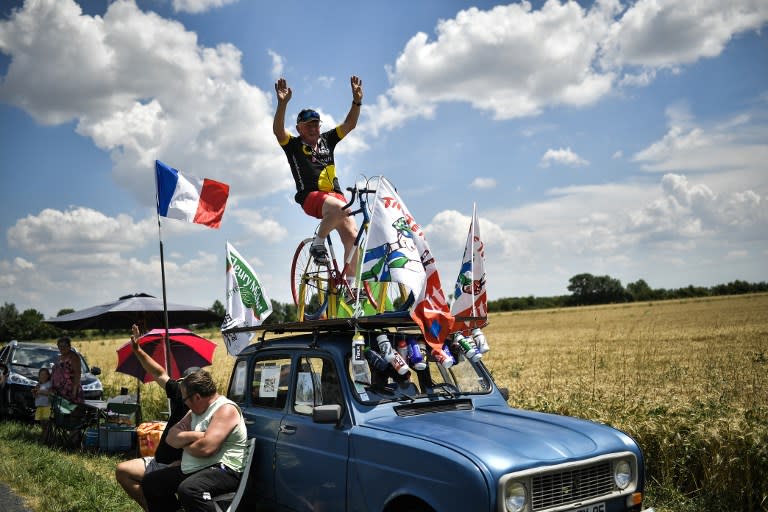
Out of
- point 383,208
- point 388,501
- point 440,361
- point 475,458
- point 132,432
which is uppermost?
point 383,208

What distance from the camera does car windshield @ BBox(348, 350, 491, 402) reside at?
477 cm

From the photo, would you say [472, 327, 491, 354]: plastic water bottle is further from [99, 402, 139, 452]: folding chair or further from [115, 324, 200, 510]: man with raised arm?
[99, 402, 139, 452]: folding chair

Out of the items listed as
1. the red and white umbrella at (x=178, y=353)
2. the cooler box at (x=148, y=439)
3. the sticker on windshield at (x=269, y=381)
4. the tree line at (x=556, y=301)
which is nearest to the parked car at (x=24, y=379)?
the red and white umbrella at (x=178, y=353)

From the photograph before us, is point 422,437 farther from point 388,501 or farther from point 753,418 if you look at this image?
point 753,418

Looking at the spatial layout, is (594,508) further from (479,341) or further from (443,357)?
(479,341)

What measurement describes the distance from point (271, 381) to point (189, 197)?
3491 millimetres

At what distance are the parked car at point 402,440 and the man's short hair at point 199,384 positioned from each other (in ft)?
1.99

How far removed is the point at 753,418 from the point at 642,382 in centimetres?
527

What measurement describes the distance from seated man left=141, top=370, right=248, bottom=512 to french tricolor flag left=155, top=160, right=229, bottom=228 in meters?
3.38

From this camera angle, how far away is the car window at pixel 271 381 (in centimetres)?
540

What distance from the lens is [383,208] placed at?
5.47m

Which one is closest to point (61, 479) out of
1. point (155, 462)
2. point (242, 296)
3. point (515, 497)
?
point (155, 462)

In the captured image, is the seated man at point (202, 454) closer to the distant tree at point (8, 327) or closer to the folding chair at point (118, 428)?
the folding chair at point (118, 428)

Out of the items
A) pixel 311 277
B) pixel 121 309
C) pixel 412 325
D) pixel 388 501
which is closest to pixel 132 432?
pixel 121 309
